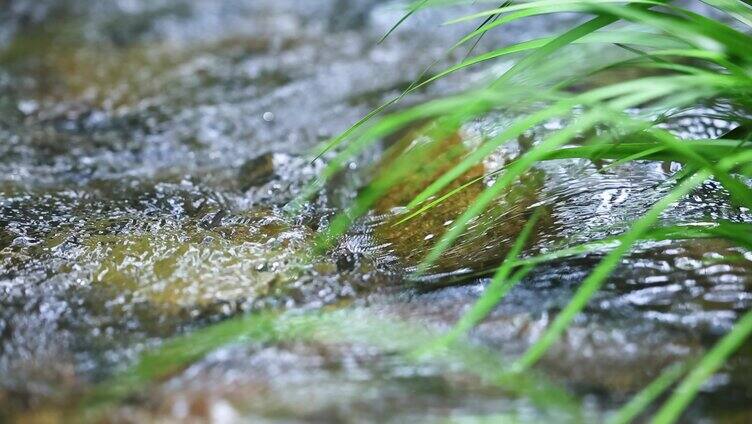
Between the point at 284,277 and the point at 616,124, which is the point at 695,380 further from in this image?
the point at 284,277

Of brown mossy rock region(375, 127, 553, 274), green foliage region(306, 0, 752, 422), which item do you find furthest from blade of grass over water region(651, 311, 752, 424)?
brown mossy rock region(375, 127, 553, 274)

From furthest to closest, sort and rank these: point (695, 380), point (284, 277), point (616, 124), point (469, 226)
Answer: point (469, 226), point (284, 277), point (616, 124), point (695, 380)

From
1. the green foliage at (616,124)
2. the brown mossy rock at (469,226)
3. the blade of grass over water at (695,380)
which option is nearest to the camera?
the blade of grass over water at (695,380)

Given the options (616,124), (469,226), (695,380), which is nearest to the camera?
(695,380)

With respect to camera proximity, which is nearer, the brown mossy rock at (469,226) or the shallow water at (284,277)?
the shallow water at (284,277)

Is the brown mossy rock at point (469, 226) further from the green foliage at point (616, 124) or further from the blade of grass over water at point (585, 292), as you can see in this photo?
the blade of grass over water at point (585, 292)

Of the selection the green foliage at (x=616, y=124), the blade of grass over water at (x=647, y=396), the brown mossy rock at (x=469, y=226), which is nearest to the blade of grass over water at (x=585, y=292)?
the green foliage at (x=616, y=124)

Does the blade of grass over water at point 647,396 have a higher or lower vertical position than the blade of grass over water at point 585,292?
lower

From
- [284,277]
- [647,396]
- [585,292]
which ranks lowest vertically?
[647,396]

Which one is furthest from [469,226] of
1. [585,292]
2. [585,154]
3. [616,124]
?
[585,292]
